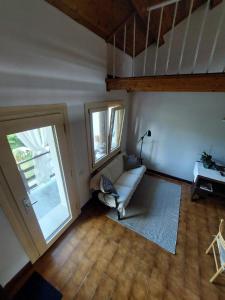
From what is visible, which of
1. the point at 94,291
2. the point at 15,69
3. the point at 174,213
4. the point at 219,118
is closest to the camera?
the point at 15,69

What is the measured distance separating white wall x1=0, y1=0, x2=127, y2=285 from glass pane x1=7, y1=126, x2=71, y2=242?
0.37m

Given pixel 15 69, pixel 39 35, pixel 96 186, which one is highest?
pixel 39 35

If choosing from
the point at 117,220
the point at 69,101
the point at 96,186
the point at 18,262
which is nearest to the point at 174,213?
the point at 117,220

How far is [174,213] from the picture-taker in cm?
292

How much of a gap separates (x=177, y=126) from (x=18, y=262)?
3999 mm

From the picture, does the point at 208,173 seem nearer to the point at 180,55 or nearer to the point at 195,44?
the point at 180,55

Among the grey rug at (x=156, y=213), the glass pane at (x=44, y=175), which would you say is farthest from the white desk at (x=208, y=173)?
the glass pane at (x=44, y=175)

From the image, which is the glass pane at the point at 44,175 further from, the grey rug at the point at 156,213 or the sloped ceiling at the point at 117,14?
the sloped ceiling at the point at 117,14

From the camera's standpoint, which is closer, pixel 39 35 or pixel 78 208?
pixel 39 35

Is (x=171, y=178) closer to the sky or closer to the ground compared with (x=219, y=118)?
closer to the ground

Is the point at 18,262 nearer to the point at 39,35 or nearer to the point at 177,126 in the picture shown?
the point at 39,35

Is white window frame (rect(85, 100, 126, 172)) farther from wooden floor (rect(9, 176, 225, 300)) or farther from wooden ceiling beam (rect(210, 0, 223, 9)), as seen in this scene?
wooden ceiling beam (rect(210, 0, 223, 9))

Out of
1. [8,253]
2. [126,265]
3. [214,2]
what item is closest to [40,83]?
[8,253]

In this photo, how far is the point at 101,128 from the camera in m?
3.12
